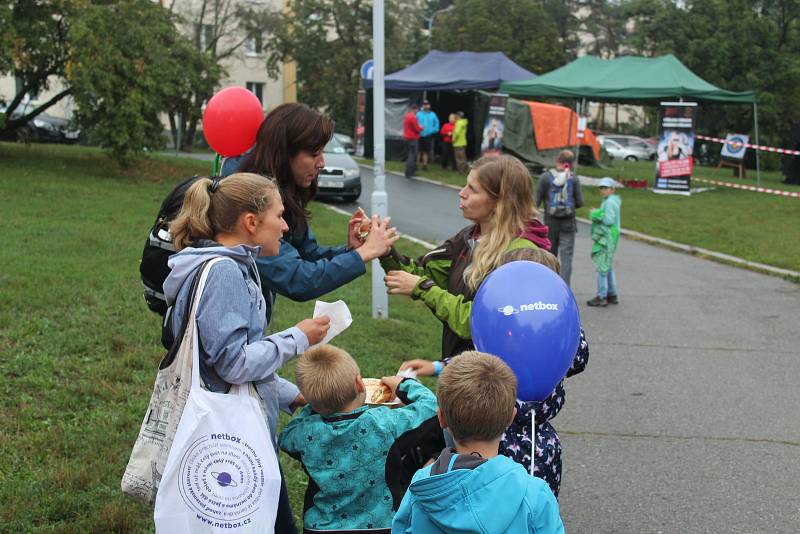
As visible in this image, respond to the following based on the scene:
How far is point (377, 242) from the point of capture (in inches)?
150

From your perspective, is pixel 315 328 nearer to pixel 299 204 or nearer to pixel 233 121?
pixel 299 204

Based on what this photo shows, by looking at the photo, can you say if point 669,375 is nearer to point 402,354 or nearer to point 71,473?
point 402,354

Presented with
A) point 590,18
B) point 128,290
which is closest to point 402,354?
point 128,290

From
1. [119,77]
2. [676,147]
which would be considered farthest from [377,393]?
[676,147]

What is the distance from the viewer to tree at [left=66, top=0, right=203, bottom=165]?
61.5 ft

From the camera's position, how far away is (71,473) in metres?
4.44

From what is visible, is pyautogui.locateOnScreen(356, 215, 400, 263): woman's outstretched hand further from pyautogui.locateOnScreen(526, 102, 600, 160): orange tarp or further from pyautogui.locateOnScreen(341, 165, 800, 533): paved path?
pyautogui.locateOnScreen(526, 102, 600, 160): orange tarp

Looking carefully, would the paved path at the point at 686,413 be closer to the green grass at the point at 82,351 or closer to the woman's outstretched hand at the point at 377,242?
the green grass at the point at 82,351

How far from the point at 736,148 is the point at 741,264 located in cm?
1822

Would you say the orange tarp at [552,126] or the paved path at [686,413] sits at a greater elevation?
the orange tarp at [552,126]

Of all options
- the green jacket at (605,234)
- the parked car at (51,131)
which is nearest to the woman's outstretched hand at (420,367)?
the green jacket at (605,234)

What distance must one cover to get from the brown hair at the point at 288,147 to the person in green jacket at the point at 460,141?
21.5 meters

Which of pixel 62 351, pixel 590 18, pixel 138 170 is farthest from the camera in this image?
pixel 590 18

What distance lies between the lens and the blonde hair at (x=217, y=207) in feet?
10.2
